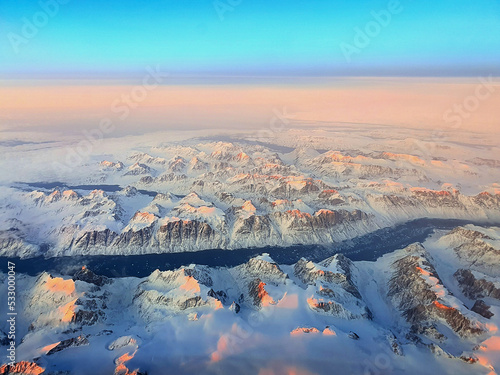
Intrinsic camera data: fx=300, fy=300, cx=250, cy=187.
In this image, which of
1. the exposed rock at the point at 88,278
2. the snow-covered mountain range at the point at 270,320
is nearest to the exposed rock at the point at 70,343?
the snow-covered mountain range at the point at 270,320

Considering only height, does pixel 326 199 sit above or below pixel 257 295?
above

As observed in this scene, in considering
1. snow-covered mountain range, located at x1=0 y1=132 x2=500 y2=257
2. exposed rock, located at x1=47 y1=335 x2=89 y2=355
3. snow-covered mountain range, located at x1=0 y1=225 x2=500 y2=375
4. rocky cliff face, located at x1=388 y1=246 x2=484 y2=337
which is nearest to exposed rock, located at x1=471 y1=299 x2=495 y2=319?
snow-covered mountain range, located at x1=0 y1=225 x2=500 y2=375

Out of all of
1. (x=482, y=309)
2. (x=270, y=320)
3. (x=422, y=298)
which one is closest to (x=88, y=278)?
(x=270, y=320)

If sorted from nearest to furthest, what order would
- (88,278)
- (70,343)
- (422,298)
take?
(70,343)
(422,298)
(88,278)

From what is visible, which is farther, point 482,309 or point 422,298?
point 422,298

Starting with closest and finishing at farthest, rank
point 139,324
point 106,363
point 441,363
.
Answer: point 106,363
point 441,363
point 139,324

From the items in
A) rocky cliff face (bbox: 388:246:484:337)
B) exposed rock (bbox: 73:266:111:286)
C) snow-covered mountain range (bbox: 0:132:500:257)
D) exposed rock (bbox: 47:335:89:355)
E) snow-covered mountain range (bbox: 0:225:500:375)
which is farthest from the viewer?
snow-covered mountain range (bbox: 0:132:500:257)

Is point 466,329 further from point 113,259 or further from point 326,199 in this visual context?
point 113,259

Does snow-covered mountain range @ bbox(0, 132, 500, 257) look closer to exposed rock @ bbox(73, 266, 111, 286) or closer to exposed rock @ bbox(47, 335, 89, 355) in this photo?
exposed rock @ bbox(73, 266, 111, 286)

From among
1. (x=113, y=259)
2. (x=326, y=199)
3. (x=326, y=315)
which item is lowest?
(x=113, y=259)

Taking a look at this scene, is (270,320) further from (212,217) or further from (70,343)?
(212,217)

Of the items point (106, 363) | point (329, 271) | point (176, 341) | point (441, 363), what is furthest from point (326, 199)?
point (106, 363)
